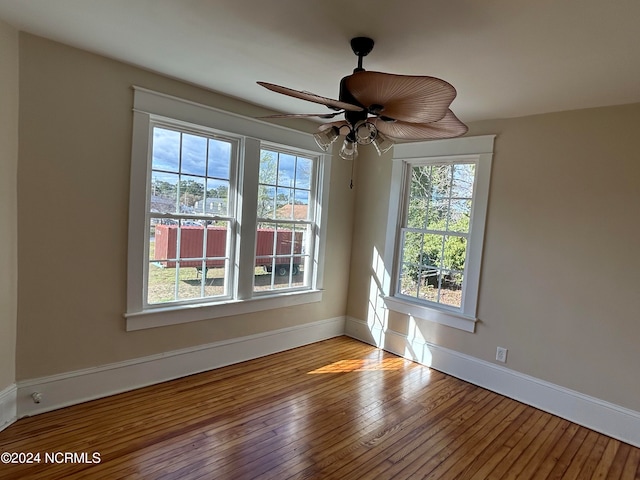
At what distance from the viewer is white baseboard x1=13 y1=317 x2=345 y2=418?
95.7 inches

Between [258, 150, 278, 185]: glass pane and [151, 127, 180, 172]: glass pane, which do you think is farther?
[258, 150, 278, 185]: glass pane

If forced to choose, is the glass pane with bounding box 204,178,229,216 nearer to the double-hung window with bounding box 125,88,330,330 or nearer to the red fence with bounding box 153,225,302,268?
the double-hung window with bounding box 125,88,330,330

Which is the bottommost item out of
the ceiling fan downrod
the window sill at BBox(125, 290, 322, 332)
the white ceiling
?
the window sill at BBox(125, 290, 322, 332)

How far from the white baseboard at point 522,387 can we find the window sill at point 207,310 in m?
1.04

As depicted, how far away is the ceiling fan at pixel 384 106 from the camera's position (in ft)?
4.82

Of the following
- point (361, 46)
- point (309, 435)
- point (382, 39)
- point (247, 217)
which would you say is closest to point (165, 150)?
point (247, 217)

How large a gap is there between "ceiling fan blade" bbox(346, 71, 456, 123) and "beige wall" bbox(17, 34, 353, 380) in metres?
1.89

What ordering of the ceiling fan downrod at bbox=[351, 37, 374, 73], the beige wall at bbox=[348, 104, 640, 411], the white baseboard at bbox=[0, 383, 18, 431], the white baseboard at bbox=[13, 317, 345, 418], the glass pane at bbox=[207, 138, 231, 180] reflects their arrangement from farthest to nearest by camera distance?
the glass pane at bbox=[207, 138, 231, 180] < the beige wall at bbox=[348, 104, 640, 411] < the white baseboard at bbox=[13, 317, 345, 418] < the white baseboard at bbox=[0, 383, 18, 431] < the ceiling fan downrod at bbox=[351, 37, 374, 73]

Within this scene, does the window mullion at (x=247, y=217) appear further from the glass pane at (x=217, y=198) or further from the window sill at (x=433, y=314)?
the window sill at (x=433, y=314)

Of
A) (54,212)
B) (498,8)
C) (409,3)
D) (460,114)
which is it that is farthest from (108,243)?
(460,114)

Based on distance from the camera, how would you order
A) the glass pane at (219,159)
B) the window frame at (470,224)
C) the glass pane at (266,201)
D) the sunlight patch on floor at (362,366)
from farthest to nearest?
the glass pane at (266,201) < the sunlight patch on floor at (362,366) < the window frame at (470,224) < the glass pane at (219,159)

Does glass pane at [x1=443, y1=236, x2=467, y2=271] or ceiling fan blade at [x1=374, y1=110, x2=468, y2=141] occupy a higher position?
ceiling fan blade at [x1=374, y1=110, x2=468, y2=141]

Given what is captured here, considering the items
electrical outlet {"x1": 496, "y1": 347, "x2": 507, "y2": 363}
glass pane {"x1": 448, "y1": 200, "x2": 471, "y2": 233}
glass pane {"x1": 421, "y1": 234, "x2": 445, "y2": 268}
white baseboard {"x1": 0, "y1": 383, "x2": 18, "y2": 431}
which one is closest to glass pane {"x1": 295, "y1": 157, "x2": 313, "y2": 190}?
glass pane {"x1": 421, "y1": 234, "x2": 445, "y2": 268}

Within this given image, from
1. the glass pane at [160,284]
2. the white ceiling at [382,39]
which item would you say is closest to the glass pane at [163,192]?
the glass pane at [160,284]
